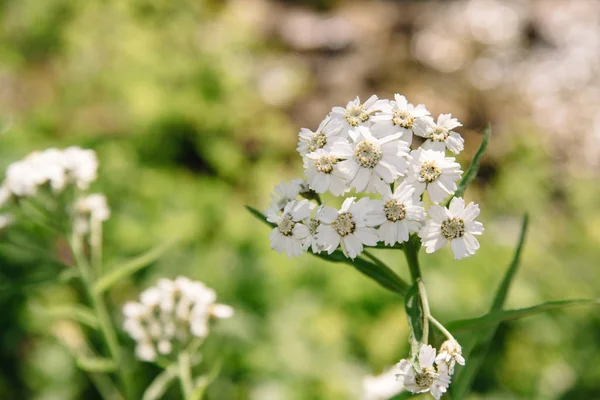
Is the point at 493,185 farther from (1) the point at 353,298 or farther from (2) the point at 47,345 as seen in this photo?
(2) the point at 47,345

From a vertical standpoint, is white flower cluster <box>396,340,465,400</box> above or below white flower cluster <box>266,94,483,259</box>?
below

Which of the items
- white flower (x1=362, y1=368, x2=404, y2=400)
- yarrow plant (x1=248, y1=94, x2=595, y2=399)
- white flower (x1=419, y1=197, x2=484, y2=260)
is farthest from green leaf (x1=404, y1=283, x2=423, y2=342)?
white flower (x1=362, y1=368, x2=404, y2=400)

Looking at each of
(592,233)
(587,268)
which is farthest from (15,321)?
(592,233)

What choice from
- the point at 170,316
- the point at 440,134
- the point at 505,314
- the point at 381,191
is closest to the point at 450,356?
the point at 505,314

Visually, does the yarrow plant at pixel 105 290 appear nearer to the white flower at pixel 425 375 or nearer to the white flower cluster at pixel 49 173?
the white flower cluster at pixel 49 173

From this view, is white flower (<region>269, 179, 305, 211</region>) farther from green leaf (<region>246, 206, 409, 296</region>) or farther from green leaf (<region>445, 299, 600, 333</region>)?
green leaf (<region>445, 299, 600, 333</region>)

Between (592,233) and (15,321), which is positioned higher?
(592,233)

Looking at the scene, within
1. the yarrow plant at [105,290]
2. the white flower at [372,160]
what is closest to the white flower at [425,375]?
the white flower at [372,160]
